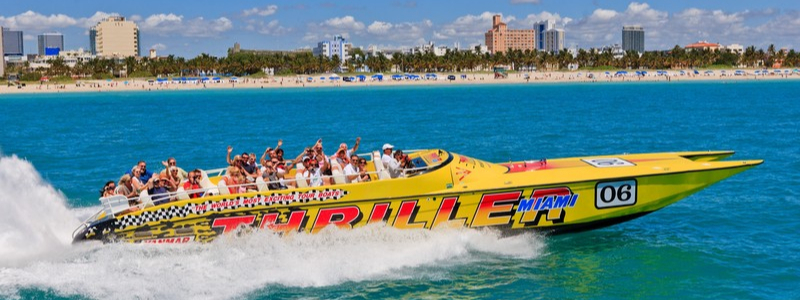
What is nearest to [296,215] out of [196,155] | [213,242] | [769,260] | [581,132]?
[213,242]

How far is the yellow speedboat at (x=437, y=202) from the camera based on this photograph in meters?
12.3

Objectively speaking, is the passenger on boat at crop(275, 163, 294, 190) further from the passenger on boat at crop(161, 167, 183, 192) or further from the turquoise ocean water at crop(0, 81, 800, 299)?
the passenger on boat at crop(161, 167, 183, 192)

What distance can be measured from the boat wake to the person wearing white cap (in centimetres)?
100

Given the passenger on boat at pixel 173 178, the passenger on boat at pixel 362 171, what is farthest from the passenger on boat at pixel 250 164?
the passenger on boat at pixel 362 171

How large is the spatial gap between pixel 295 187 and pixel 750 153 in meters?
20.9

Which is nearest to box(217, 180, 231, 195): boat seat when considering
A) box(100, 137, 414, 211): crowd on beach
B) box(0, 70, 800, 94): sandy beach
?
box(100, 137, 414, 211): crowd on beach

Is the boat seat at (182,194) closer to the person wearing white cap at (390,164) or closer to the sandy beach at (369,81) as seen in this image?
the person wearing white cap at (390,164)

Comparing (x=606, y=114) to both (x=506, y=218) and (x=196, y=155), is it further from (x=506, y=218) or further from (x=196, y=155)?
(x=506, y=218)

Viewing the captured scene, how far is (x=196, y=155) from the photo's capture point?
3142cm

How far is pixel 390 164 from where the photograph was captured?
1327cm

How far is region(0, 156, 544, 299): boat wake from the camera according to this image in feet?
37.8

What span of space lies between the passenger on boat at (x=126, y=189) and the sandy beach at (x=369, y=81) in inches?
5231

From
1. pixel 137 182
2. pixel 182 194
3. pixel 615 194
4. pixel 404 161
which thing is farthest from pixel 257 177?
pixel 615 194

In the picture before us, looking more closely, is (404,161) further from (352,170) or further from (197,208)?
(197,208)
